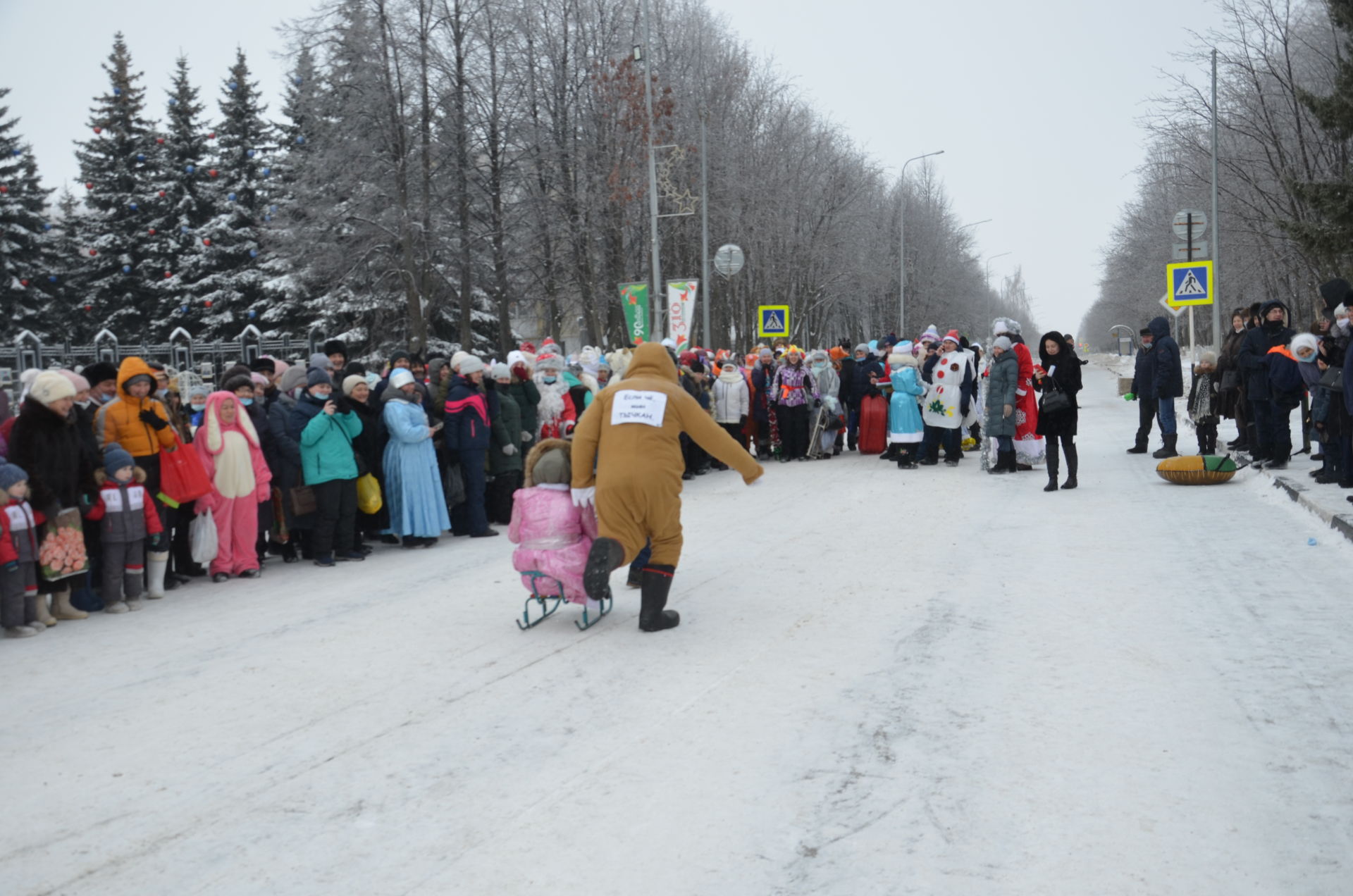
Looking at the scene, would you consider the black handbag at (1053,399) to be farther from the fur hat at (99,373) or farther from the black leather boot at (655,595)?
the fur hat at (99,373)

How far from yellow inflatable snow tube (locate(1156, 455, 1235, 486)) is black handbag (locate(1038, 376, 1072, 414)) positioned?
1391mm

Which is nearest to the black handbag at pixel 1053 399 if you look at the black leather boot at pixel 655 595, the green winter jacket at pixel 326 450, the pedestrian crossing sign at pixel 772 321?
the black leather boot at pixel 655 595

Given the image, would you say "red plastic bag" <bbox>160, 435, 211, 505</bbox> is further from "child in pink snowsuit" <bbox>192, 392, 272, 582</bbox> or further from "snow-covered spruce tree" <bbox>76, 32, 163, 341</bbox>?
"snow-covered spruce tree" <bbox>76, 32, 163, 341</bbox>

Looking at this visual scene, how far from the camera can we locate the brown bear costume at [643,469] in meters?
7.33

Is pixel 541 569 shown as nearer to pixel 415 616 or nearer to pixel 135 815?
pixel 415 616

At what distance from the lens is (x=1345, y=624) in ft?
23.2

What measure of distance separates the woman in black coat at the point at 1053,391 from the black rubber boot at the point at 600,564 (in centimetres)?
795

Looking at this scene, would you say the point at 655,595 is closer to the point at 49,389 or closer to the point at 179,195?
the point at 49,389

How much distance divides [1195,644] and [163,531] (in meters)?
7.69

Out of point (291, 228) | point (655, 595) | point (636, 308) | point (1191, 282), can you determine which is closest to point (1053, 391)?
point (655, 595)

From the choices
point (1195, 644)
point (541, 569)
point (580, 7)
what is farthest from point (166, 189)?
point (1195, 644)

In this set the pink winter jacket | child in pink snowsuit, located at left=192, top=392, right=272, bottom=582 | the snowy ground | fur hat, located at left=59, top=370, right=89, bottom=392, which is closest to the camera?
the snowy ground

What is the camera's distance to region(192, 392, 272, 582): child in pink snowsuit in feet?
32.8

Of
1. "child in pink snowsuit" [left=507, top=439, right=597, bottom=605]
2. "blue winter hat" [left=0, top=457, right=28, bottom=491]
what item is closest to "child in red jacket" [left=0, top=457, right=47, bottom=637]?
"blue winter hat" [left=0, top=457, right=28, bottom=491]
